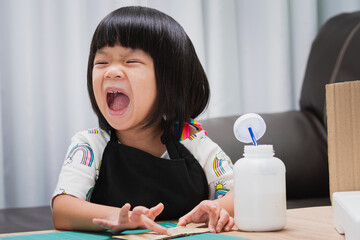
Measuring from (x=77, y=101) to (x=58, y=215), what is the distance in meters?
0.90

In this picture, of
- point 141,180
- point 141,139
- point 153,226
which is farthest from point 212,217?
point 141,139

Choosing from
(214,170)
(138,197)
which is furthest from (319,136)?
(138,197)

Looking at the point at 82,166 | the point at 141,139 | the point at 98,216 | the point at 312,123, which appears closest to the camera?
the point at 98,216

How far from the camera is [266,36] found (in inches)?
83.3

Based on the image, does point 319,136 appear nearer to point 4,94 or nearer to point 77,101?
point 77,101

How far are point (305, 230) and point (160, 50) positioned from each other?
48 centimetres

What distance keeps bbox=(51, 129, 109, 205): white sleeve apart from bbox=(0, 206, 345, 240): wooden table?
1.10 ft

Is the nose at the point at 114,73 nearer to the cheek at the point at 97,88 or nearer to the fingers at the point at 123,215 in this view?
the cheek at the point at 97,88

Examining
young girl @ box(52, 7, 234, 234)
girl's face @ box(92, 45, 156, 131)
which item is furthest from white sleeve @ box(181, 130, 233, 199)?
girl's face @ box(92, 45, 156, 131)

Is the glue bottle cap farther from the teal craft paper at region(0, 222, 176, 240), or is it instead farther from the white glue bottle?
the teal craft paper at region(0, 222, 176, 240)

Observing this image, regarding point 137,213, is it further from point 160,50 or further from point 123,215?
point 160,50

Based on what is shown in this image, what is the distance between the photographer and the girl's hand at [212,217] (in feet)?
2.59

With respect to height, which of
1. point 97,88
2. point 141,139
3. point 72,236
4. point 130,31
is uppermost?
point 130,31

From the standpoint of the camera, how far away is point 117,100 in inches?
40.8
